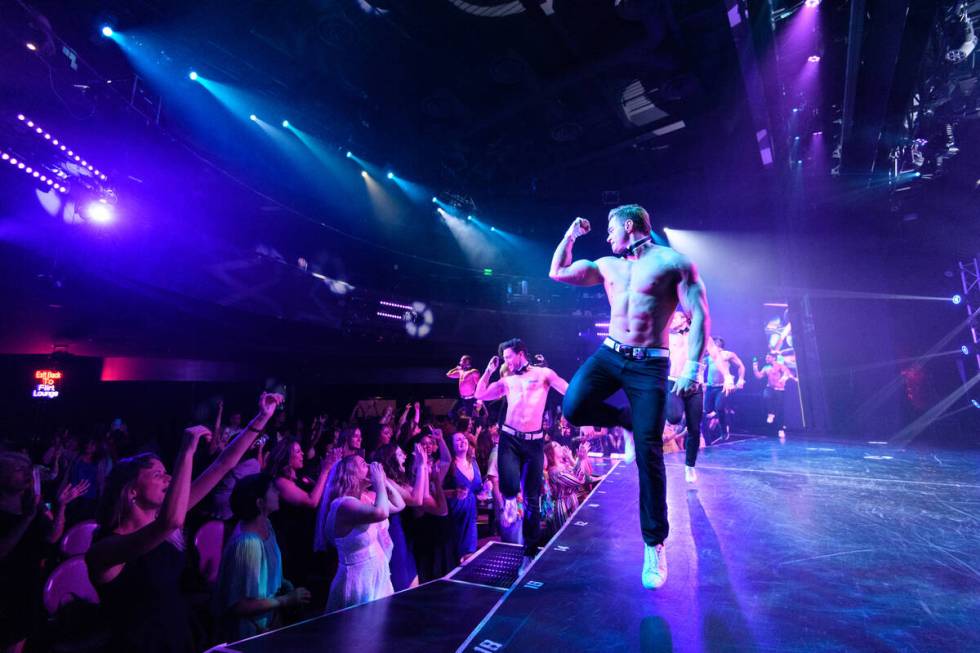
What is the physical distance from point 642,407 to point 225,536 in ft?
13.3

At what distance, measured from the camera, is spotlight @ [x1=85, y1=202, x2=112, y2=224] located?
745 centimetres

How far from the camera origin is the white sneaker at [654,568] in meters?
2.25

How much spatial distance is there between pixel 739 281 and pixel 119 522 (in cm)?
1471

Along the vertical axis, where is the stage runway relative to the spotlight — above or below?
below

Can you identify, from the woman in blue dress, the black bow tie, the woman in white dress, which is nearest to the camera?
the black bow tie

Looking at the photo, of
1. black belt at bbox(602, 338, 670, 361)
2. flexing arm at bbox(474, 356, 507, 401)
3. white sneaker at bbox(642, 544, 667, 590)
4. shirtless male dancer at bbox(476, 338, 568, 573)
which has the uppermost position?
black belt at bbox(602, 338, 670, 361)

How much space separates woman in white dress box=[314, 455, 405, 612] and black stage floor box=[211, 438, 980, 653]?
2.10 feet

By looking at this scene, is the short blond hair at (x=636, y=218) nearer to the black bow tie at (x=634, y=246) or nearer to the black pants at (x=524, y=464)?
the black bow tie at (x=634, y=246)

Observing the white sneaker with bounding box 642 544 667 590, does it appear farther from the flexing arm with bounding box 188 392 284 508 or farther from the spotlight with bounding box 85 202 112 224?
the spotlight with bounding box 85 202 112 224

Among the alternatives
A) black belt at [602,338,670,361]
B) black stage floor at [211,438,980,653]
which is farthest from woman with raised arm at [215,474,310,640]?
black belt at [602,338,670,361]

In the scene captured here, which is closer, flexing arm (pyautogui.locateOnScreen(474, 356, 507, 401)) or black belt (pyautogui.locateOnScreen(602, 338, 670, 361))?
black belt (pyautogui.locateOnScreen(602, 338, 670, 361))

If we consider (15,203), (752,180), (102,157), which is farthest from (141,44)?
(752,180)

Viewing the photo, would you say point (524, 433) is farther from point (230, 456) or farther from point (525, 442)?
point (230, 456)

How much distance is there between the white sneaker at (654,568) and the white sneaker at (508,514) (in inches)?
128
